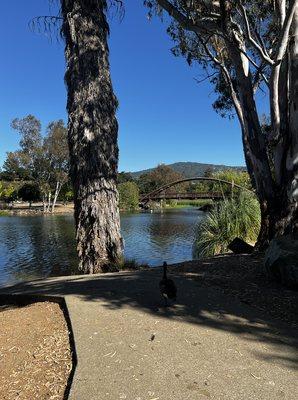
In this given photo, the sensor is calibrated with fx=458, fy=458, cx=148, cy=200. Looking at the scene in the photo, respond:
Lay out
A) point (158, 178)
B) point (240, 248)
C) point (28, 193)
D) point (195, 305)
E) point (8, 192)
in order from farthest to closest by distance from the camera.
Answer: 1. point (158, 178)
2. point (28, 193)
3. point (8, 192)
4. point (240, 248)
5. point (195, 305)

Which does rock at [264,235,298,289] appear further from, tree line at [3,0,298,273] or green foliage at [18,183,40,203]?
green foliage at [18,183,40,203]

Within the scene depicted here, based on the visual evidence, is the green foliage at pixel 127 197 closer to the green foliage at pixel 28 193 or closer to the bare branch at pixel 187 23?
the green foliage at pixel 28 193

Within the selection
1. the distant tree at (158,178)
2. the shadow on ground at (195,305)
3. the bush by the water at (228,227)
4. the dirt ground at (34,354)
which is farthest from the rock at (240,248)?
the distant tree at (158,178)

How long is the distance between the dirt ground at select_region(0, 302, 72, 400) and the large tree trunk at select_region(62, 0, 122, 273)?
10.8 feet

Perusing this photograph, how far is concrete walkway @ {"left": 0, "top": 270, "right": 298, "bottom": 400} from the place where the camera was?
3145 mm

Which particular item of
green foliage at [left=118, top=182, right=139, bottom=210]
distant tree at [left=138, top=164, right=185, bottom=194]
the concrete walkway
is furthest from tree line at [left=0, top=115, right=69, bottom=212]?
the concrete walkway

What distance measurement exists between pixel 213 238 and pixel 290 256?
22.2 ft

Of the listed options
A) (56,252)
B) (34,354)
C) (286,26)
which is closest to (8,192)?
(56,252)

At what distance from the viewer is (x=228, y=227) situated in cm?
1273

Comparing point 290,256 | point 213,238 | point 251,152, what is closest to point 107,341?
point 290,256

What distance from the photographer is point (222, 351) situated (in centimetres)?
379

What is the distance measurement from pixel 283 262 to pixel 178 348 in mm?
2753

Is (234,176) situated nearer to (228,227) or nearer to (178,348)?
(228,227)

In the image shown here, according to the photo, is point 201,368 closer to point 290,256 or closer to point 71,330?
point 71,330
